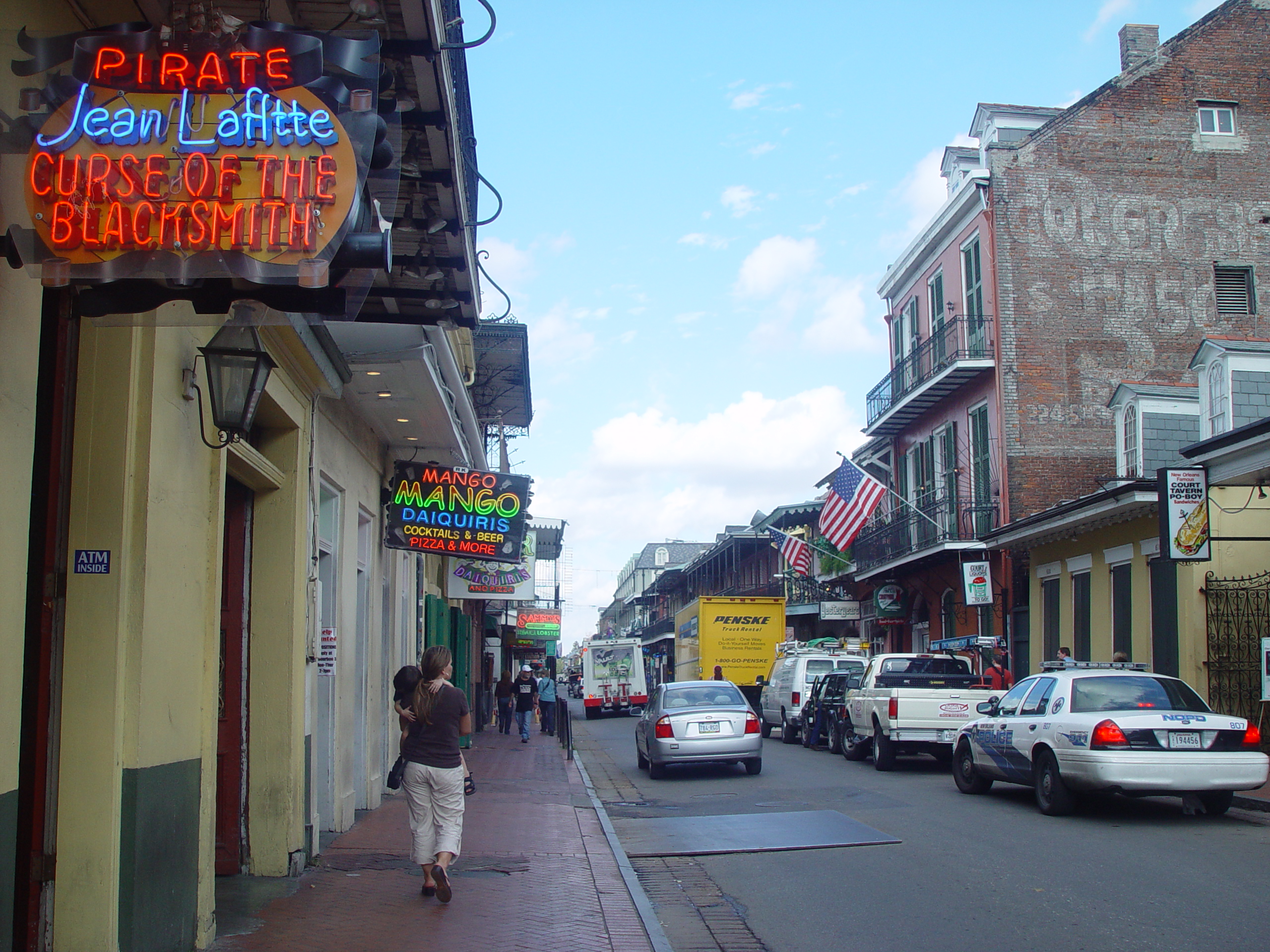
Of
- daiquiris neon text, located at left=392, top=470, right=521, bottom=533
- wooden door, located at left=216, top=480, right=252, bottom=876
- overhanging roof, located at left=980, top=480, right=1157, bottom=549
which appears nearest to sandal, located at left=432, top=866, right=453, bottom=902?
wooden door, located at left=216, top=480, right=252, bottom=876

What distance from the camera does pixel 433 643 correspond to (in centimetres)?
1877

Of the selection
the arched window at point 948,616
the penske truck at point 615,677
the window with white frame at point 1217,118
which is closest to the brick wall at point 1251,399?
the arched window at point 948,616

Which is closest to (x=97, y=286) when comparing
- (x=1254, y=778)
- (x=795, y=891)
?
(x=795, y=891)

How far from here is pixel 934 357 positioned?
28734 mm

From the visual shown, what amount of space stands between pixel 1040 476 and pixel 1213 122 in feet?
31.0

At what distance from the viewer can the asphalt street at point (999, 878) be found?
6.95 m

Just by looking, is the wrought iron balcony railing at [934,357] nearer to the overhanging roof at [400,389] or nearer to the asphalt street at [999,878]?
the asphalt street at [999,878]

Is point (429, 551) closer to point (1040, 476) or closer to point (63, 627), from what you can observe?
point (63, 627)

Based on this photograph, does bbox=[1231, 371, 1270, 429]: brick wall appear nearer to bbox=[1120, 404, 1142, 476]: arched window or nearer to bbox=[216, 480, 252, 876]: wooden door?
bbox=[1120, 404, 1142, 476]: arched window

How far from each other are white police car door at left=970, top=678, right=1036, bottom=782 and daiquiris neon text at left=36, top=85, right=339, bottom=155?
10.4m

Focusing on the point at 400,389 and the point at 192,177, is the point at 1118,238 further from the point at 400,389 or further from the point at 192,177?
the point at 192,177

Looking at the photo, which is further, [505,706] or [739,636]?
[739,636]

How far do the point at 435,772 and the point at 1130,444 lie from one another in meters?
18.7

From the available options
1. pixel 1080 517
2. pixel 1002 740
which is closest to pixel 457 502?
pixel 1002 740
